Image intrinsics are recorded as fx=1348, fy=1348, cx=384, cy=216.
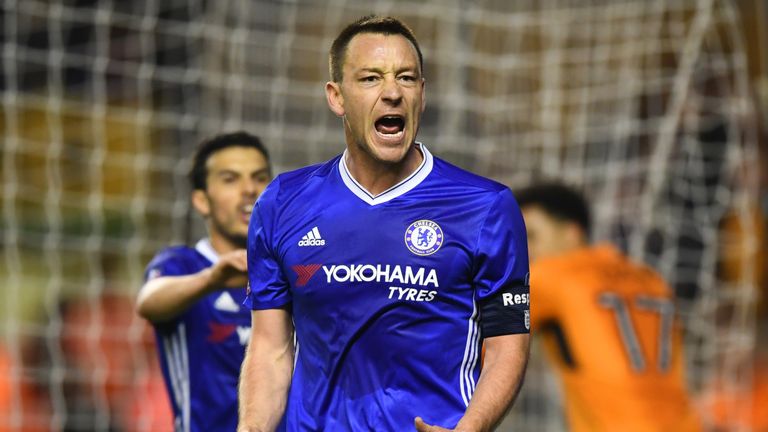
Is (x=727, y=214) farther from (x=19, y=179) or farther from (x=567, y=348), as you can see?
(x=19, y=179)

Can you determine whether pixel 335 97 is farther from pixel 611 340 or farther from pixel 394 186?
pixel 611 340

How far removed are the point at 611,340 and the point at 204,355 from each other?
2189 millimetres

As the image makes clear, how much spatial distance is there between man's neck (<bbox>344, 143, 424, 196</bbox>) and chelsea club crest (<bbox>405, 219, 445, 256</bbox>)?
0.55 ft

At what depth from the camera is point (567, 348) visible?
6453 mm

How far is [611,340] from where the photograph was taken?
638 centimetres

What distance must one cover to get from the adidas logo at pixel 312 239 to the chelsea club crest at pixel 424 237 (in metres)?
0.24

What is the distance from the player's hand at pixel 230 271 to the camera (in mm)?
4254

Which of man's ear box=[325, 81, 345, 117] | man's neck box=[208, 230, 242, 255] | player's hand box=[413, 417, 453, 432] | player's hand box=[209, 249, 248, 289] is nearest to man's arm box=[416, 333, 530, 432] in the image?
player's hand box=[413, 417, 453, 432]

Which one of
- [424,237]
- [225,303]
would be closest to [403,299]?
[424,237]

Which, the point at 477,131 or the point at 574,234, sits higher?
the point at 477,131

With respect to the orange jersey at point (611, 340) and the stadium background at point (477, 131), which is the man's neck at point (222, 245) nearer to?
the orange jersey at point (611, 340)

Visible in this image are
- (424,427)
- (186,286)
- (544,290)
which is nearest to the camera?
(424,427)

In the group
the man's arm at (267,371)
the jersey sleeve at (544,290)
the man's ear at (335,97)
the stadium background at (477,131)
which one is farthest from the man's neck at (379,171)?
the stadium background at (477,131)

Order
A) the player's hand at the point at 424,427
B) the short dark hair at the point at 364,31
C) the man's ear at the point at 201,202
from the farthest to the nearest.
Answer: the man's ear at the point at 201,202 < the short dark hair at the point at 364,31 < the player's hand at the point at 424,427
